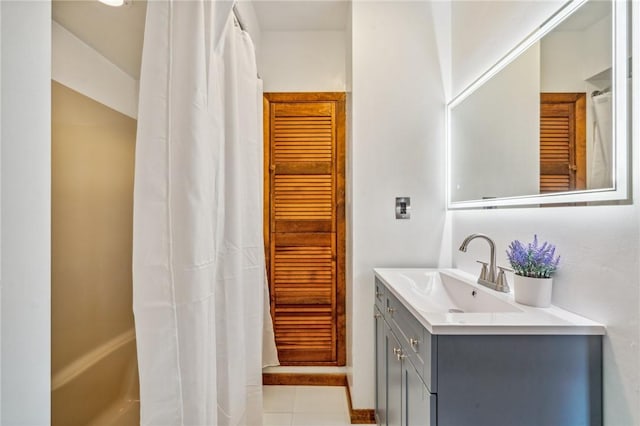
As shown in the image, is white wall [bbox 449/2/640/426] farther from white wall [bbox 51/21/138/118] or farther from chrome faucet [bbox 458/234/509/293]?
white wall [bbox 51/21/138/118]

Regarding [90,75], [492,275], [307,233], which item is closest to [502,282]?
[492,275]

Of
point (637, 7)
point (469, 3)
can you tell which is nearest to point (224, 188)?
point (637, 7)

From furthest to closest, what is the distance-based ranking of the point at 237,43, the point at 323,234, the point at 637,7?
1. the point at 323,234
2. the point at 237,43
3. the point at 637,7

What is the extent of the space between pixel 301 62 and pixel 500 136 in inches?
69.1

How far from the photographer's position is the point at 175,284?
934 millimetres

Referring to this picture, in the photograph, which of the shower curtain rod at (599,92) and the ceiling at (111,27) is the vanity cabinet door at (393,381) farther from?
the ceiling at (111,27)

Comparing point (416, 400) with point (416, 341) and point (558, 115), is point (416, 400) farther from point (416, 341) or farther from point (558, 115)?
point (558, 115)

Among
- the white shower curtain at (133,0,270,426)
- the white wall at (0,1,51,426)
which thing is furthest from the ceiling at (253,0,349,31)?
the white wall at (0,1,51,426)

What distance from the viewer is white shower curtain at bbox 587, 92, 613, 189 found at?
907 mm

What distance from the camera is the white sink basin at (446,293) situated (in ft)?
4.22

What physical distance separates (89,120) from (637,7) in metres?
1.69

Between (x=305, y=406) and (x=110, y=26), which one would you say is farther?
(x=305, y=406)

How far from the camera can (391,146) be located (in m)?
2.02

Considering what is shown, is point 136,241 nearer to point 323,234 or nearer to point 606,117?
point 606,117
